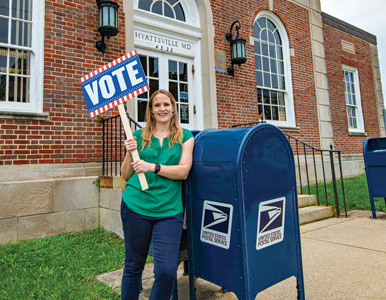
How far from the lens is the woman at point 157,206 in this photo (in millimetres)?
1728

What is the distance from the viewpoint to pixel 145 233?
1783 mm

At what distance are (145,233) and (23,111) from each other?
360cm

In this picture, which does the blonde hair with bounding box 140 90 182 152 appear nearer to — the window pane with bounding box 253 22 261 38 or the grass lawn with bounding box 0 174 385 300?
the grass lawn with bounding box 0 174 385 300

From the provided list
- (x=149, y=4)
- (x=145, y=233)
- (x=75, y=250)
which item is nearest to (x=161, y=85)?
(x=149, y=4)

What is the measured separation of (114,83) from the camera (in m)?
2.14

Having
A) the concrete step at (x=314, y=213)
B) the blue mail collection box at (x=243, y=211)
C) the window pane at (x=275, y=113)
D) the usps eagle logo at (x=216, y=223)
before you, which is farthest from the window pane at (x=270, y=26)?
the usps eagle logo at (x=216, y=223)

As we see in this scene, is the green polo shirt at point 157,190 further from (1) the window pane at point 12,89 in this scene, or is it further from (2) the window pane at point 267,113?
(2) the window pane at point 267,113

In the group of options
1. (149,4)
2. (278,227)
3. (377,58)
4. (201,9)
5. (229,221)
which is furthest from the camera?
(377,58)

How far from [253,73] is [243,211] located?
6286 mm

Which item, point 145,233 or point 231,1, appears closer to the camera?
point 145,233

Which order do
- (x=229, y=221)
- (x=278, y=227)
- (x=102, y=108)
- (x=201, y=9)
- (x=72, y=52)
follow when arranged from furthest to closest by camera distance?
(x=201, y=9), (x=72, y=52), (x=102, y=108), (x=278, y=227), (x=229, y=221)

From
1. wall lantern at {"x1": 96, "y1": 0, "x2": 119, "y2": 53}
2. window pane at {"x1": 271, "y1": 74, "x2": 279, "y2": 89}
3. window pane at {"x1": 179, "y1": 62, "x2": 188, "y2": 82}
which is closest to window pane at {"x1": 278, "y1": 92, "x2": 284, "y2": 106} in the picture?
window pane at {"x1": 271, "y1": 74, "x2": 279, "y2": 89}

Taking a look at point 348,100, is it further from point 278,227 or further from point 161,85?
point 278,227

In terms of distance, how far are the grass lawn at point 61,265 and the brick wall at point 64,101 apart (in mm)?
1319
